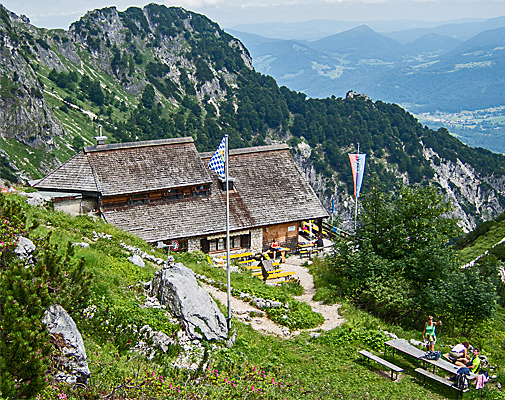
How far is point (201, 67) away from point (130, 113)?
5103cm

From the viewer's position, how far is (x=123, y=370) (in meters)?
11.3

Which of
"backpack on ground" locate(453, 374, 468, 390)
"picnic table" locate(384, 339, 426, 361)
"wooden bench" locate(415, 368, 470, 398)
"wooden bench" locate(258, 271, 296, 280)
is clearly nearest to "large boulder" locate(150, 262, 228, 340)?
"picnic table" locate(384, 339, 426, 361)

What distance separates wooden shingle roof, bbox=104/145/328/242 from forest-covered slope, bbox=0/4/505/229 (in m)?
79.3

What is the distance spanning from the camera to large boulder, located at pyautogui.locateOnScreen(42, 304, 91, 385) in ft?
33.6

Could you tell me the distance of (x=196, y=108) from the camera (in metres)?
161

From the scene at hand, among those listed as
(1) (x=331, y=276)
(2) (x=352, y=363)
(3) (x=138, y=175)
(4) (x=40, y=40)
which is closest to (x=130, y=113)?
(4) (x=40, y=40)

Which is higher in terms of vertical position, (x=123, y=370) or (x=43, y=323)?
(x=43, y=323)

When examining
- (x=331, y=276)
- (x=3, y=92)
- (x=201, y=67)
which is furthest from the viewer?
(x=201, y=67)

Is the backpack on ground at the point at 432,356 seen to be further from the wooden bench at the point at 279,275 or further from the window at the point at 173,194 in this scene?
the window at the point at 173,194

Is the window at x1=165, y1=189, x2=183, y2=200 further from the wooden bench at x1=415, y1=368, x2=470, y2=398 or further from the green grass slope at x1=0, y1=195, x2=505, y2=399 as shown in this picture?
the wooden bench at x1=415, y1=368, x2=470, y2=398

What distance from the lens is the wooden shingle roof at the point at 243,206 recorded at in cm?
2859

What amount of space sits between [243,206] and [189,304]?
53.4 feet

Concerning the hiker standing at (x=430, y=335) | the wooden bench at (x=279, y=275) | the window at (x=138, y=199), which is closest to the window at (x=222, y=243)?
the window at (x=138, y=199)

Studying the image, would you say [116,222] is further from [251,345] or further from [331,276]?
[251,345]
